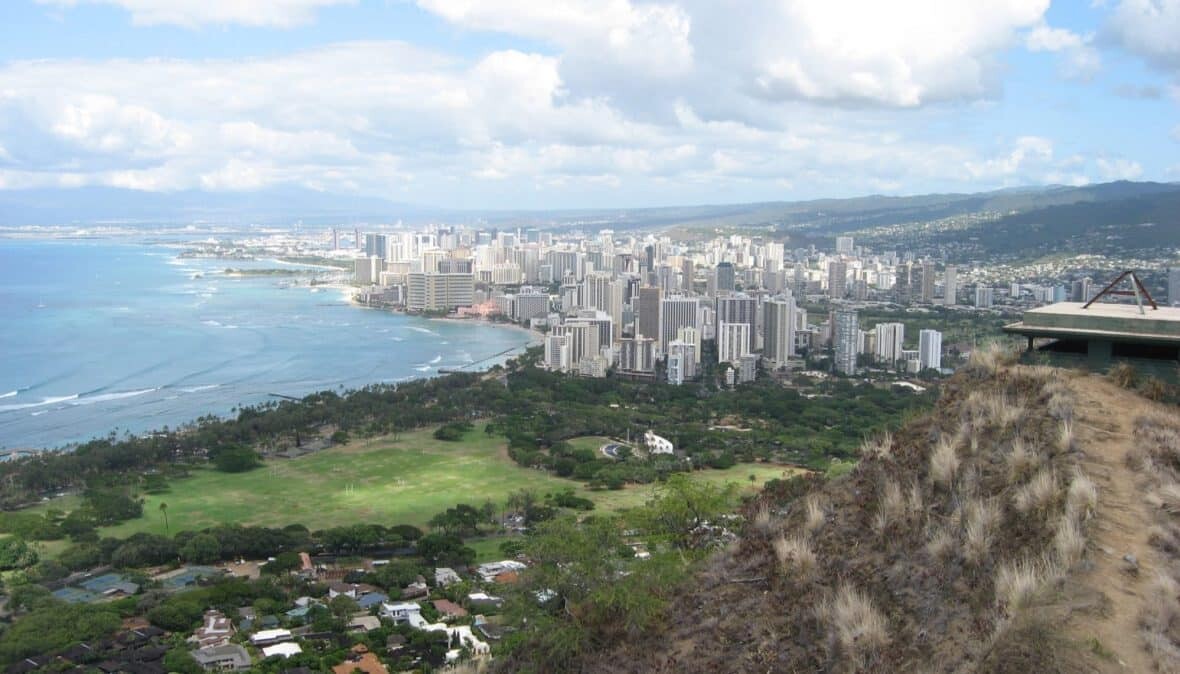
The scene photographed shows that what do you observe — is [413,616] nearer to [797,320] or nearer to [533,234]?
[797,320]

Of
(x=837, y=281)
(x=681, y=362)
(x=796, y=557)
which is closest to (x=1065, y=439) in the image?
(x=796, y=557)

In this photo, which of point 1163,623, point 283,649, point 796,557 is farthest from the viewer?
point 283,649

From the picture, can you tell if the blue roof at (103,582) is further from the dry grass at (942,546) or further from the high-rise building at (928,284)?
the high-rise building at (928,284)

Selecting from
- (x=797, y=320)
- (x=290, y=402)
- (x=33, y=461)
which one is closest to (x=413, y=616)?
Result: (x=33, y=461)

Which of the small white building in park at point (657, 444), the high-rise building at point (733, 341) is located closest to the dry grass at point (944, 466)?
the small white building in park at point (657, 444)

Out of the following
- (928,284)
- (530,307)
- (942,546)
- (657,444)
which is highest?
(942,546)

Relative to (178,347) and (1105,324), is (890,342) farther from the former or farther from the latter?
(1105,324)
